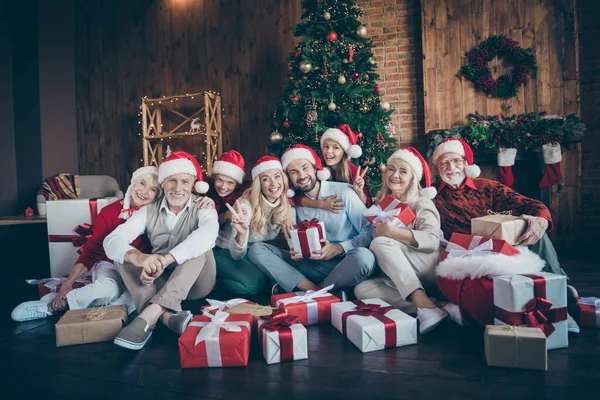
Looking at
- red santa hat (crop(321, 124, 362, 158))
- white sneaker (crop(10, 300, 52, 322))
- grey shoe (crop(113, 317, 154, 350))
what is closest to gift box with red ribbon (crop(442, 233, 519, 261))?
red santa hat (crop(321, 124, 362, 158))

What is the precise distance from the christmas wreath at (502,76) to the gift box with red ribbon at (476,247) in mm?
3077

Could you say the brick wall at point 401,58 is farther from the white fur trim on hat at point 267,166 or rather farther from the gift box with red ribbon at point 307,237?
the gift box with red ribbon at point 307,237

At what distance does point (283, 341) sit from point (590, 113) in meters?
4.38

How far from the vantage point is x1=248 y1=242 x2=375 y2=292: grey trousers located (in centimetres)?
230

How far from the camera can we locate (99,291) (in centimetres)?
224

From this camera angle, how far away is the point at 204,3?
5.33m

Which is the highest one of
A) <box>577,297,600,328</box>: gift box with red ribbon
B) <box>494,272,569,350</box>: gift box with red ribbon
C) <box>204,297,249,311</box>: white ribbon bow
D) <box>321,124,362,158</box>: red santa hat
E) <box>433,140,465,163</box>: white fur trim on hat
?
<box>321,124,362,158</box>: red santa hat

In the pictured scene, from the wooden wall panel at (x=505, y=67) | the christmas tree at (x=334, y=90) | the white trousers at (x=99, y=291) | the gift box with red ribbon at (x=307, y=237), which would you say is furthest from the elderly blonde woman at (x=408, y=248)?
the wooden wall panel at (x=505, y=67)

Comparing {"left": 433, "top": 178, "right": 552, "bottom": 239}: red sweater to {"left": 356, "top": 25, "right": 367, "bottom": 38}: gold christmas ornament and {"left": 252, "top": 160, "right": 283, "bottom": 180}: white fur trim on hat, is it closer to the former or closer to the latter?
{"left": 252, "top": 160, "right": 283, "bottom": 180}: white fur trim on hat

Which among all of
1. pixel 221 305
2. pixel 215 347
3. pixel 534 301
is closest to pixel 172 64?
pixel 221 305

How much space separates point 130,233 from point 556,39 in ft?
14.9

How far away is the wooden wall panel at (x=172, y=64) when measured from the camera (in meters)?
5.16

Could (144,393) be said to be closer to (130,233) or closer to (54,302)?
(130,233)

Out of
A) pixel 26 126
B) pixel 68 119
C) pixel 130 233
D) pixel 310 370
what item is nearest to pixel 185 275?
pixel 130 233
